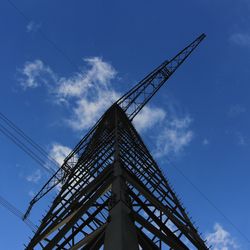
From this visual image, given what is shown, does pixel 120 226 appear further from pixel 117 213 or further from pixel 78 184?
pixel 78 184

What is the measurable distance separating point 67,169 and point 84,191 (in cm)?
1313

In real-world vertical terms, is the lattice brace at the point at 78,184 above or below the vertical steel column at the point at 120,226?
above

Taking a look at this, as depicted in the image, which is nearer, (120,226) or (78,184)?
(120,226)

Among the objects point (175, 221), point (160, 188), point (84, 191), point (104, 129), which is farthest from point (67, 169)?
point (175, 221)

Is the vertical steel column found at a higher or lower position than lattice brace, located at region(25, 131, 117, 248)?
lower

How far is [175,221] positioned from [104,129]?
11.6 metres

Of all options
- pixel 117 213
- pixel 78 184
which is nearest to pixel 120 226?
pixel 117 213

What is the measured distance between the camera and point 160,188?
432 inches

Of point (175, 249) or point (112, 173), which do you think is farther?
point (112, 173)

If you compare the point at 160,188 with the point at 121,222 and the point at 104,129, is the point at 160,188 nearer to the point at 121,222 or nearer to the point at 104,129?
the point at 121,222

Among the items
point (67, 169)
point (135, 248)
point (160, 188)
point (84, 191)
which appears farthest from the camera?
point (67, 169)

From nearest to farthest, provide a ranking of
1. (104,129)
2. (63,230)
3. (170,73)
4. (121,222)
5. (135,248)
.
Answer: (135,248) → (121,222) → (63,230) → (104,129) → (170,73)

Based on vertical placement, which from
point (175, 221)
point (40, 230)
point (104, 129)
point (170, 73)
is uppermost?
point (170, 73)

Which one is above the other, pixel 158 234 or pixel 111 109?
pixel 111 109
